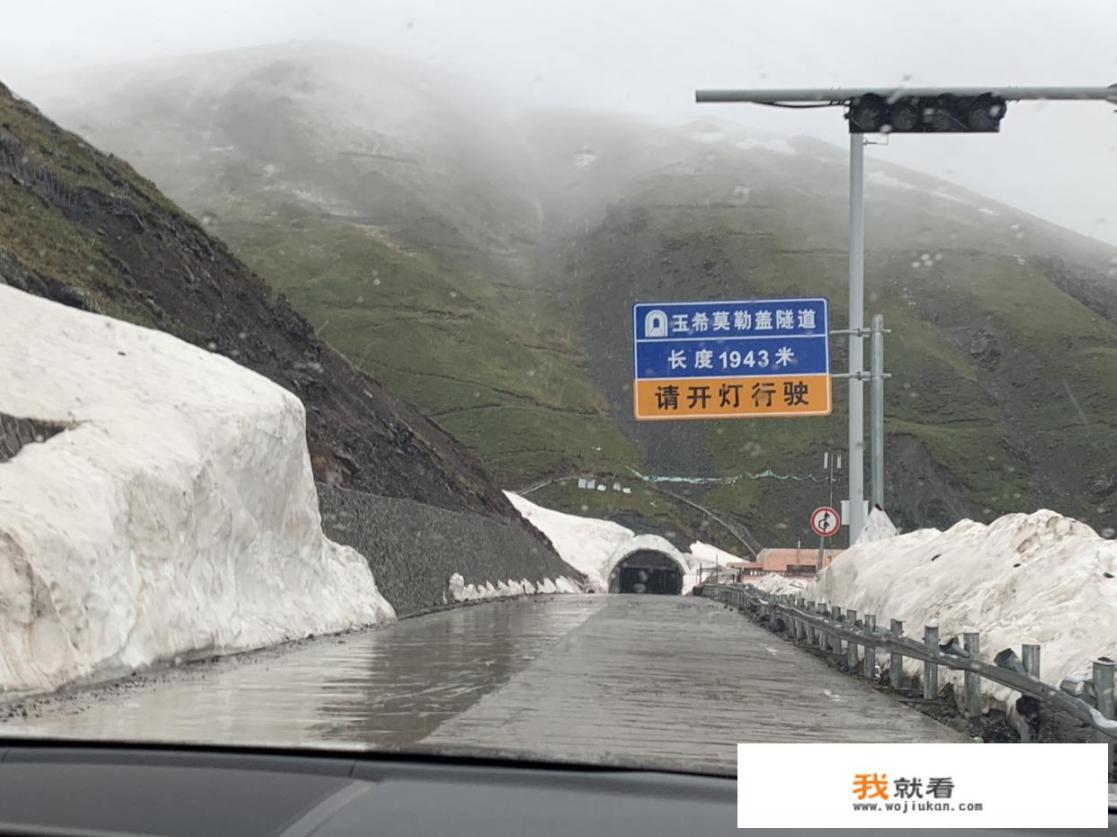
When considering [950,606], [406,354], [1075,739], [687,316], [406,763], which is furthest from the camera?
[406,354]

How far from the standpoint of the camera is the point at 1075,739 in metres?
9.50

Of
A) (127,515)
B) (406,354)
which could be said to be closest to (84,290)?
(127,515)

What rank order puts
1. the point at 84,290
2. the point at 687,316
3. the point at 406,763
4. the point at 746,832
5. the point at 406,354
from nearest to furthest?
1. the point at 746,832
2. the point at 406,763
3. the point at 687,316
4. the point at 84,290
5. the point at 406,354

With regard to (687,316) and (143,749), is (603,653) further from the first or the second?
(143,749)

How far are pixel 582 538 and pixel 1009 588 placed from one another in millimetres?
82492

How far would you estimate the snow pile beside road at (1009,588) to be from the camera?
36.1ft

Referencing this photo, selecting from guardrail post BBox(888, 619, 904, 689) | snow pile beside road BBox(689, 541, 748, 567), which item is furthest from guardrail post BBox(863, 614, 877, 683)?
snow pile beside road BBox(689, 541, 748, 567)

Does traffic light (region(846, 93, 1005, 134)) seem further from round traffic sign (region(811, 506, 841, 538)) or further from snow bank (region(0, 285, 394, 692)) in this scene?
round traffic sign (region(811, 506, 841, 538))

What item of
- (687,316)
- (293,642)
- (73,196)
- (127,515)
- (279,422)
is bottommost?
(293,642)

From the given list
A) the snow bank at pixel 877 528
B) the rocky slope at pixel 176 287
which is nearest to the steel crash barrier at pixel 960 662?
the snow bank at pixel 877 528

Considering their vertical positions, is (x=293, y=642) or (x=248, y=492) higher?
(x=248, y=492)

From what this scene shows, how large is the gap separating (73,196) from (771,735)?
39.9 meters

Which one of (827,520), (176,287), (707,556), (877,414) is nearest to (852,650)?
(877,414)

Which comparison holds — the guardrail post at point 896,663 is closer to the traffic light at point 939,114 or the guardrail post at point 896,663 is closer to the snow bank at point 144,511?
the traffic light at point 939,114
